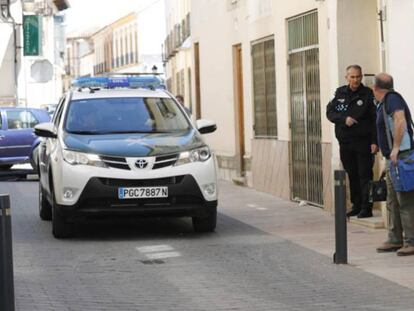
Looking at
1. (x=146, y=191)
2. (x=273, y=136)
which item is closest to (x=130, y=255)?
(x=146, y=191)

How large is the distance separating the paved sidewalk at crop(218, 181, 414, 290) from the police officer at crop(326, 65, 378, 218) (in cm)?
65

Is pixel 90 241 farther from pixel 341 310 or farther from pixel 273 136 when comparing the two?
pixel 273 136

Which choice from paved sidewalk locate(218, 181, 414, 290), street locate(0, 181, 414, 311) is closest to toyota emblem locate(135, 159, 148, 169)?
street locate(0, 181, 414, 311)

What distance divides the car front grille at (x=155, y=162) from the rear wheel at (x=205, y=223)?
0.89m

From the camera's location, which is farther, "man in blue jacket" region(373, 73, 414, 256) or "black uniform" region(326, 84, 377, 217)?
"black uniform" region(326, 84, 377, 217)

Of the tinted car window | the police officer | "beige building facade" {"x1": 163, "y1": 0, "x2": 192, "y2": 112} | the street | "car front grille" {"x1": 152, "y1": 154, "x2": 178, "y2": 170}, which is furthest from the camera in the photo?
"beige building facade" {"x1": 163, "y1": 0, "x2": 192, "y2": 112}

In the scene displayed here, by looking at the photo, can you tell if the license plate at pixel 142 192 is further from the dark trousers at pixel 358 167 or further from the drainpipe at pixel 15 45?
the drainpipe at pixel 15 45

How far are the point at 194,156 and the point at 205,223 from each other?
93 cm

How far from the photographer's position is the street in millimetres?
8711

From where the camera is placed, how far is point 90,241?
1273 centimetres

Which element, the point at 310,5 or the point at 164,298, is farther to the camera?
the point at 310,5

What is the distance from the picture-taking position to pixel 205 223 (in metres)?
13.2

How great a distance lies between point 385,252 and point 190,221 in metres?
4.02

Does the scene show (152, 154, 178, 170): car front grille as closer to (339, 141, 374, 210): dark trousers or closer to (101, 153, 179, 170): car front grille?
(101, 153, 179, 170): car front grille
